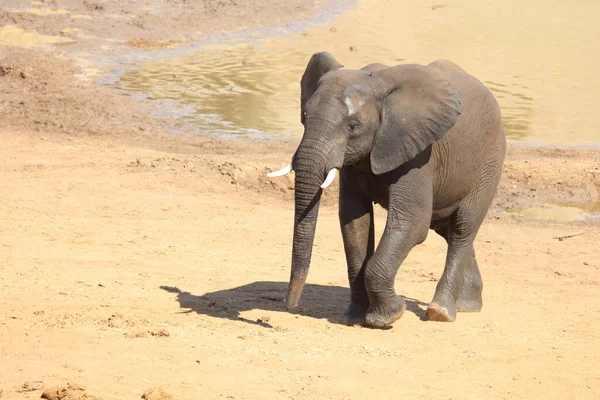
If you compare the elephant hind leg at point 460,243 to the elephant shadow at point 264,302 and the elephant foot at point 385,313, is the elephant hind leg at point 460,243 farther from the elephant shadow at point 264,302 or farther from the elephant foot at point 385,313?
Result: the elephant foot at point 385,313

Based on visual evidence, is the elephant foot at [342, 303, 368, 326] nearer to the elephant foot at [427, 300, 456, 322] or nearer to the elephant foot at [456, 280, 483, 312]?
the elephant foot at [427, 300, 456, 322]

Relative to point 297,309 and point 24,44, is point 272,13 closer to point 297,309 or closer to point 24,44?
point 24,44

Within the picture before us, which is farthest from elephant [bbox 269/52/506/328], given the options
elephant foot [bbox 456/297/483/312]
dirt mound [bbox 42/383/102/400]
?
dirt mound [bbox 42/383/102/400]

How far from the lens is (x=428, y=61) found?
23.4 m

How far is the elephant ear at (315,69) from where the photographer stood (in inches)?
312

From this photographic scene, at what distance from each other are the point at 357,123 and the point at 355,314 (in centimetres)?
174

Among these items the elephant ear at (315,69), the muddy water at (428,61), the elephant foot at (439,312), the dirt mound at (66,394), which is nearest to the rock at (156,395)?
the dirt mound at (66,394)

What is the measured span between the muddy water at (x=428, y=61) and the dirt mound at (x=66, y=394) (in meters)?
11.1

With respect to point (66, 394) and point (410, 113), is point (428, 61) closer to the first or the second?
point (410, 113)

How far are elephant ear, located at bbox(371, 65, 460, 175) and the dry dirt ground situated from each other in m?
1.44

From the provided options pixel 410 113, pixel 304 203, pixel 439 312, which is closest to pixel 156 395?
pixel 304 203

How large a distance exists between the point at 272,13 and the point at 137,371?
2242 cm

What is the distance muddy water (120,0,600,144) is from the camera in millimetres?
17906

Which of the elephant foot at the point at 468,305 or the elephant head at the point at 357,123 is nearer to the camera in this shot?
the elephant head at the point at 357,123
